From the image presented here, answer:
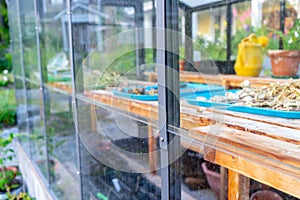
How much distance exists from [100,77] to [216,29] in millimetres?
1343

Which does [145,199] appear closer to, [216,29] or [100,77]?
[100,77]

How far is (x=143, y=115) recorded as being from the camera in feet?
3.57

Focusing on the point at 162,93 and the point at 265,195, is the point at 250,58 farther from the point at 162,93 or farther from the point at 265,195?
the point at 162,93

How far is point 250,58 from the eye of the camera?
190 cm

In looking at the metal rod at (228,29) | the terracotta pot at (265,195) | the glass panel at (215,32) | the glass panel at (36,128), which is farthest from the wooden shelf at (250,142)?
the glass panel at (36,128)

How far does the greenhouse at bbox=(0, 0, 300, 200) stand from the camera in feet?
2.78

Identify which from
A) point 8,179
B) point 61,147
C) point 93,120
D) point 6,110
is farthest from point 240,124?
point 6,110

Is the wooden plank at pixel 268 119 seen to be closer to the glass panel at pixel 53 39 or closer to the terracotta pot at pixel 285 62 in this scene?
the terracotta pot at pixel 285 62

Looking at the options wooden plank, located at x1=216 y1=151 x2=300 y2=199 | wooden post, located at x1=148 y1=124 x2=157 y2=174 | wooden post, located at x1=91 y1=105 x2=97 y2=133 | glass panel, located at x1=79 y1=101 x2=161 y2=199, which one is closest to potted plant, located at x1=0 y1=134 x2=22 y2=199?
glass panel, located at x1=79 y1=101 x2=161 y2=199

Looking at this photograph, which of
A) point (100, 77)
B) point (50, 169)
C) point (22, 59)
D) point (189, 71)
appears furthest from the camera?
point (22, 59)

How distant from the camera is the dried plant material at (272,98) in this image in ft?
3.22

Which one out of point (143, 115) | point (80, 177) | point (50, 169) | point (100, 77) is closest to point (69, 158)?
point (50, 169)

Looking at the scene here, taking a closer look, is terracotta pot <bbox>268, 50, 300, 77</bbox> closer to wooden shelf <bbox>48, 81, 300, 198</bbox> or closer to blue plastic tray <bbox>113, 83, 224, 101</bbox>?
blue plastic tray <bbox>113, 83, 224, 101</bbox>

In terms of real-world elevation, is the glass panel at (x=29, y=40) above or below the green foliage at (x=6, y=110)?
above
